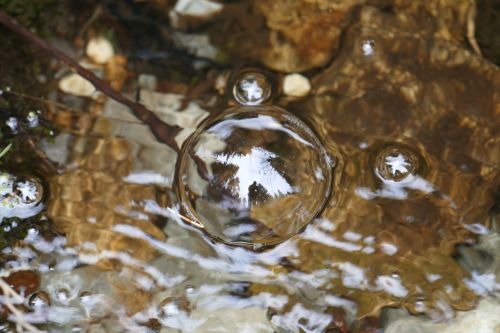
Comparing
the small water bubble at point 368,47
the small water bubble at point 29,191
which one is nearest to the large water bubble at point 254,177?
the small water bubble at point 368,47

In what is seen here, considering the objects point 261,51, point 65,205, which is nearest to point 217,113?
point 261,51

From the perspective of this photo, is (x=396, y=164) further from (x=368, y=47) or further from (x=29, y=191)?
(x=29, y=191)

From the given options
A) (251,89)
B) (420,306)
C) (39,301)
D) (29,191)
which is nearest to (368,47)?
(251,89)

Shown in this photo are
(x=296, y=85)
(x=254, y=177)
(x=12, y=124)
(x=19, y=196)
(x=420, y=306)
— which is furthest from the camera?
(x=296, y=85)

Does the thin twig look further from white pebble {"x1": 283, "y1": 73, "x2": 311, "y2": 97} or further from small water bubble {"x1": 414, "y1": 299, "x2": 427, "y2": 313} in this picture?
small water bubble {"x1": 414, "y1": 299, "x2": 427, "y2": 313}

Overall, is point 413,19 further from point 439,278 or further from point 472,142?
point 439,278
